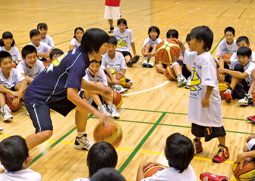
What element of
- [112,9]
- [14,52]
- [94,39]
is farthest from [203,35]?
[112,9]

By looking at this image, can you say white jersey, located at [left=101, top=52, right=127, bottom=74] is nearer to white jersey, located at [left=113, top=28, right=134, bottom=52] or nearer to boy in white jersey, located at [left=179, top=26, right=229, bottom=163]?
white jersey, located at [left=113, top=28, right=134, bottom=52]

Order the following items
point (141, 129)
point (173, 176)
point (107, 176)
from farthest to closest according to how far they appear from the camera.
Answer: point (141, 129)
point (173, 176)
point (107, 176)

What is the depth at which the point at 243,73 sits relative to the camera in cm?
638

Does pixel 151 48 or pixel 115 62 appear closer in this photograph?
pixel 115 62

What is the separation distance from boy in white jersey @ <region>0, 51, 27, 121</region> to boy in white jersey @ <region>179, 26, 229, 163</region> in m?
2.88

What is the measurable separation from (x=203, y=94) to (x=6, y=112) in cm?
306

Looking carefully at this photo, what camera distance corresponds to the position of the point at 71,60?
393cm

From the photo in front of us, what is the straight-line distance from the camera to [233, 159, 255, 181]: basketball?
12.0 feet

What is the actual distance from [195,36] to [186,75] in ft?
11.6

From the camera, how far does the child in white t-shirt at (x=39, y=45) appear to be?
8.17 meters

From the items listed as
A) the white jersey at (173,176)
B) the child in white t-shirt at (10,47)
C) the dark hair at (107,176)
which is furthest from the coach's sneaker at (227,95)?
the dark hair at (107,176)

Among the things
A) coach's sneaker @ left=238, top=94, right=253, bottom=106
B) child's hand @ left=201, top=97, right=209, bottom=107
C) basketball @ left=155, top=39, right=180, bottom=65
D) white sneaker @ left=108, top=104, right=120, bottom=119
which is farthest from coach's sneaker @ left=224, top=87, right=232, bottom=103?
child's hand @ left=201, top=97, right=209, bottom=107

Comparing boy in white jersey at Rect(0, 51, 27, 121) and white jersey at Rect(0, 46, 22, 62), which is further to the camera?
→ white jersey at Rect(0, 46, 22, 62)

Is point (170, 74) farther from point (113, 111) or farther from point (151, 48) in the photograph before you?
point (113, 111)
